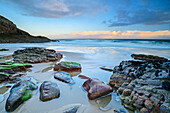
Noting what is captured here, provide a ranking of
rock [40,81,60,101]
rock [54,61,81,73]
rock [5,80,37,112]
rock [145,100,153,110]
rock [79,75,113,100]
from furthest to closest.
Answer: rock [54,61,81,73] < rock [79,75,113,100] < rock [40,81,60,101] < rock [5,80,37,112] < rock [145,100,153,110]

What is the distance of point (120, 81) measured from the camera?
2.79m

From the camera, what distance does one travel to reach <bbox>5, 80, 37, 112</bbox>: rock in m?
1.80

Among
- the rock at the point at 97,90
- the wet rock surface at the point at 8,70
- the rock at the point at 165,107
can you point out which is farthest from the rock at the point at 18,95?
the rock at the point at 165,107

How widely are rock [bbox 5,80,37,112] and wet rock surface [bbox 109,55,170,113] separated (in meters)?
2.19

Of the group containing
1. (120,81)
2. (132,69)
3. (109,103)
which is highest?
(132,69)

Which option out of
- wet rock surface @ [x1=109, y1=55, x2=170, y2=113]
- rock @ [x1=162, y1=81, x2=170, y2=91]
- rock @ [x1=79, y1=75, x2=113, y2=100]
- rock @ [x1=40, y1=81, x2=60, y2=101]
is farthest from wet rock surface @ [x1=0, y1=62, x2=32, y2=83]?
rock @ [x1=162, y1=81, x2=170, y2=91]

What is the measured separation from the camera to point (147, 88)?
2.00 meters

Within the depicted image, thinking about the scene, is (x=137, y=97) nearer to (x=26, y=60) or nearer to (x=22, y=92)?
(x=22, y=92)

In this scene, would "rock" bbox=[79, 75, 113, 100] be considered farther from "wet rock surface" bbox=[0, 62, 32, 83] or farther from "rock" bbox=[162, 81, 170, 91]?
"wet rock surface" bbox=[0, 62, 32, 83]

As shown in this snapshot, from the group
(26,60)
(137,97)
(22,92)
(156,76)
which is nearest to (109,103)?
(137,97)

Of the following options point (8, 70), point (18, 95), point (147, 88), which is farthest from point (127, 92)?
point (8, 70)

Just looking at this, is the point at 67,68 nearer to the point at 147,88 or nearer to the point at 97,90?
the point at 97,90

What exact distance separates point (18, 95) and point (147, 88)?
278cm

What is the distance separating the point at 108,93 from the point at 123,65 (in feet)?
4.12
